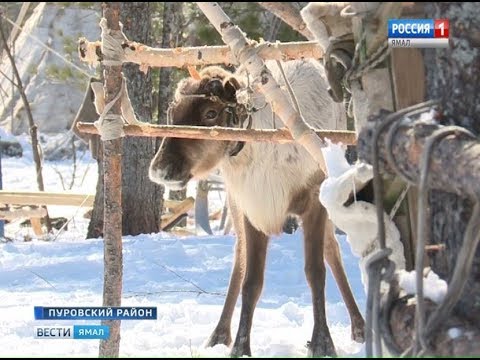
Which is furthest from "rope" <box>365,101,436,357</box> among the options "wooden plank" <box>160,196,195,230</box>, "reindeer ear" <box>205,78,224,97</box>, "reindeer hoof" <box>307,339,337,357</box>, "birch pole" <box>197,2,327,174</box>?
"wooden plank" <box>160,196,195,230</box>

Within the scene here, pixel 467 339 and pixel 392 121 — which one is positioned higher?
pixel 392 121

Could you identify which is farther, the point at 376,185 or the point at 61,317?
the point at 61,317

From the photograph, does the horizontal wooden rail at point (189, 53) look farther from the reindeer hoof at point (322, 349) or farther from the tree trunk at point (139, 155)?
the tree trunk at point (139, 155)

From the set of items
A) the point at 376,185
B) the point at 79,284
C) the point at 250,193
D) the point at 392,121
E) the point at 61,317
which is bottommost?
the point at 79,284

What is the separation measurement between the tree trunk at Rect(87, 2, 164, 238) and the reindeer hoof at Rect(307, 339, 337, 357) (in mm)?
5401

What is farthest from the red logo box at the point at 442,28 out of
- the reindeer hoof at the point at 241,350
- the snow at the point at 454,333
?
the reindeer hoof at the point at 241,350

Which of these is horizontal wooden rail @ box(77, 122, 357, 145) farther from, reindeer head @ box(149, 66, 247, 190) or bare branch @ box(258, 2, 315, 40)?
reindeer head @ box(149, 66, 247, 190)

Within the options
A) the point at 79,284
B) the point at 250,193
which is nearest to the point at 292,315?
the point at 250,193

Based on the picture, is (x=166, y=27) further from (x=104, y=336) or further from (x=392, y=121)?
(x=392, y=121)

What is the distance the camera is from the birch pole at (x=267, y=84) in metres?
4.73

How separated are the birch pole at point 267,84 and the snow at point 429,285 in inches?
64.5

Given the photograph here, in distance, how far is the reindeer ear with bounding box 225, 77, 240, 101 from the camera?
6129mm

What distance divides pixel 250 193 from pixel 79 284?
2669mm

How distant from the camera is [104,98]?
17.2ft
